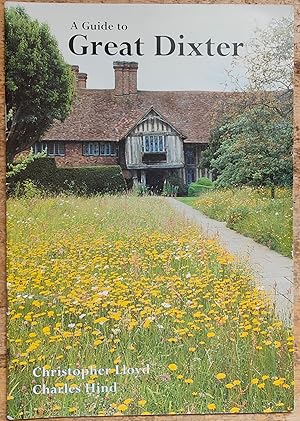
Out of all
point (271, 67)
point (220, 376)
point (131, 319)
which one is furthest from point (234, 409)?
point (271, 67)

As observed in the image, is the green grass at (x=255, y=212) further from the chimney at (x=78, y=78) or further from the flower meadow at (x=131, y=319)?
the chimney at (x=78, y=78)

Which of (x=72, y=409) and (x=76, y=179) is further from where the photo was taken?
(x=76, y=179)

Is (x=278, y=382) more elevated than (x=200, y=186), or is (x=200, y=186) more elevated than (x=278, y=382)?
(x=200, y=186)

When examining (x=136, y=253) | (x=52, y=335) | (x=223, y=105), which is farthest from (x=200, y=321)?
(x=223, y=105)

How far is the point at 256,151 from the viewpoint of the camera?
6.96ft

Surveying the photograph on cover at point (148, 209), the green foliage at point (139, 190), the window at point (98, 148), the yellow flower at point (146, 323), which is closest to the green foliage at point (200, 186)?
the photograph on cover at point (148, 209)

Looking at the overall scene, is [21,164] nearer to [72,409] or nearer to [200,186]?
[200,186]

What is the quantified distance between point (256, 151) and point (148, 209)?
300 millimetres

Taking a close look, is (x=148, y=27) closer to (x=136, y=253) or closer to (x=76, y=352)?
(x=136, y=253)

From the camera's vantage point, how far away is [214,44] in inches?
79.0

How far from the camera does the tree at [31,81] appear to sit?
1.99 m

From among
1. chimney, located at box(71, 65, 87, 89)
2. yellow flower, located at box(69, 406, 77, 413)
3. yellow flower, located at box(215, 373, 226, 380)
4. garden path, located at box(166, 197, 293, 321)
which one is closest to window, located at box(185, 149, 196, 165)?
garden path, located at box(166, 197, 293, 321)

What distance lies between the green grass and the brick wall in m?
0.20

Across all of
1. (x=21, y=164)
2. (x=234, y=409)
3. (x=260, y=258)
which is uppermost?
(x=21, y=164)
